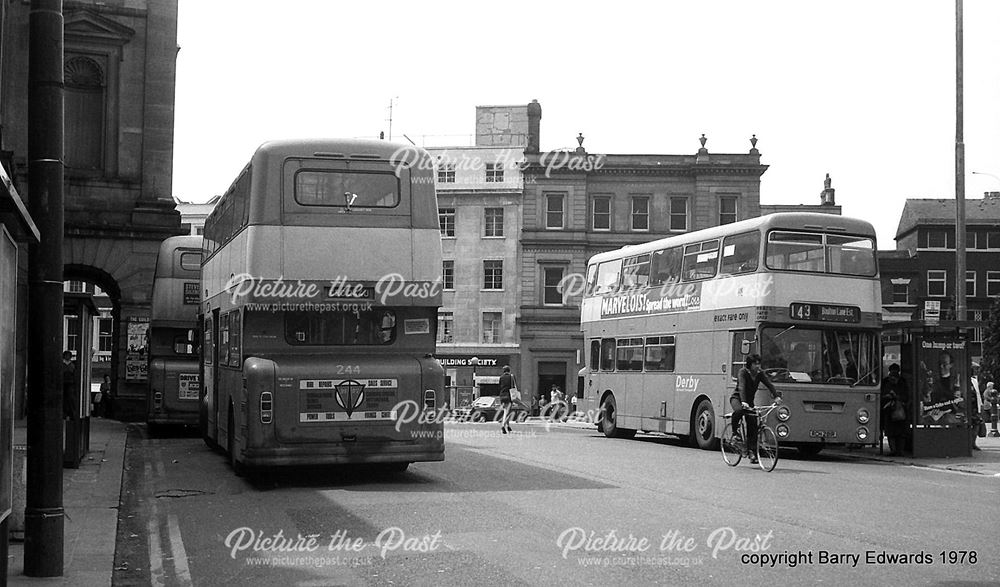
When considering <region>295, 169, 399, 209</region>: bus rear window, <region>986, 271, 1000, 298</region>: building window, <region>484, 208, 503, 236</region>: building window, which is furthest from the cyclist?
<region>986, 271, 1000, 298</region>: building window

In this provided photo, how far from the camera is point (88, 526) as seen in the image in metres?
11.0

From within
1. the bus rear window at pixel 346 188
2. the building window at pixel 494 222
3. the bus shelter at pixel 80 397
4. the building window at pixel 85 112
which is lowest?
the bus shelter at pixel 80 397

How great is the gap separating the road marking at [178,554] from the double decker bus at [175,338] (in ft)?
45.3

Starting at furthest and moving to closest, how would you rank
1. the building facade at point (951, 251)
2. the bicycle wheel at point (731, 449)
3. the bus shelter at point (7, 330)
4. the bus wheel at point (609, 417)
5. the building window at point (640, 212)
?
1. the building facade at point (951, 251)
2. the building window at point (640, 212)
3. the bus wheel at point (609, 417)
4. the bicycle wheel at point (731, 449)
5. the bus shelter at point (7, 330)

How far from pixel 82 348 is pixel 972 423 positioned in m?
16.1

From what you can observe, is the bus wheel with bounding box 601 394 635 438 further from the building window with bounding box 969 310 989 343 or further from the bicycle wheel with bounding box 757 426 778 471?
the building window with bounding box 969 310 989 343

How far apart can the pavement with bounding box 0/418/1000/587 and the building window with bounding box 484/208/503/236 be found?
35.9m

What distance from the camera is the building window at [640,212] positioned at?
60.4 m

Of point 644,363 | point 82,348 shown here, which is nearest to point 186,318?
point 82,348

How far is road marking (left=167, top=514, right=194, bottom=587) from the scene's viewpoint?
28.4ft

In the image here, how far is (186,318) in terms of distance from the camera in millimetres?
26625

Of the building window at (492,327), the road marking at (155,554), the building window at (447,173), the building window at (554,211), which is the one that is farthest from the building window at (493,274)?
the road marking at (155,554)

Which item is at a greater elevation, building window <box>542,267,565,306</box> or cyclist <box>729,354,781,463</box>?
building window <box>542,267,565,306</box>

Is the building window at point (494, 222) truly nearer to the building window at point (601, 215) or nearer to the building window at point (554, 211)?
the building window at point (554, 211)
